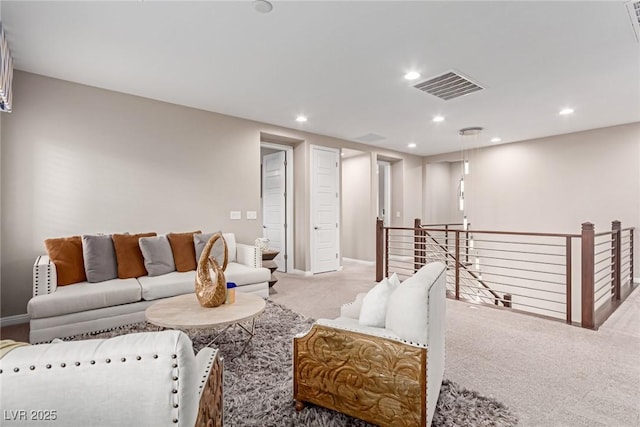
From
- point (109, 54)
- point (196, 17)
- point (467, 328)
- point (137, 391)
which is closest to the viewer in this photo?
point (137, 391)

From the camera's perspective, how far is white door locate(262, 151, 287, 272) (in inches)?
240

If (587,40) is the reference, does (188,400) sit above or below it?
below

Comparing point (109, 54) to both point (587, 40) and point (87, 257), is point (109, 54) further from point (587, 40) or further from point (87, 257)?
point (587, 40)

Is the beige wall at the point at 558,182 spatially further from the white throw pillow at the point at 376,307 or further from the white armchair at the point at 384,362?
the white throw pillow at the point at 376,307

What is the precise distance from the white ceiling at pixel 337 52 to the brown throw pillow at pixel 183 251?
178 cm

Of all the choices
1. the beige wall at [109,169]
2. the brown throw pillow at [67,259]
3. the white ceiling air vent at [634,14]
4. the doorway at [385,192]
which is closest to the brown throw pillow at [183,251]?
the beige wall at [109,169]

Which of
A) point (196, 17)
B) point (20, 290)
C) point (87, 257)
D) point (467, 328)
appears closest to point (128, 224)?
point (87, 257)

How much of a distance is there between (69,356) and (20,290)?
3.67 meters

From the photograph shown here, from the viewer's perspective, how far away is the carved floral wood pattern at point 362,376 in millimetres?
1479

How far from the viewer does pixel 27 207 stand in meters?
3.28

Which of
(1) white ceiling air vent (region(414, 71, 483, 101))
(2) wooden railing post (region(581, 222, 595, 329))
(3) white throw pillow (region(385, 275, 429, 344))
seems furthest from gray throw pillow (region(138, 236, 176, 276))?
(2) wooden railing post (region(581, 222, 595, 329))

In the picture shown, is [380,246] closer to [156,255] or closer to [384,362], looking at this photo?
Answer: [156,255]

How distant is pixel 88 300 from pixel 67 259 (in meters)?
0.61

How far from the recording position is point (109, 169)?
3762mm
